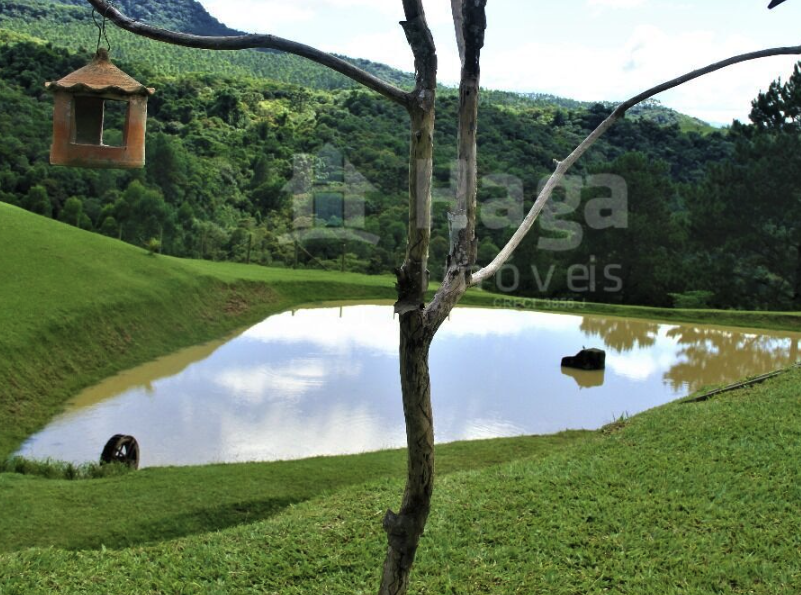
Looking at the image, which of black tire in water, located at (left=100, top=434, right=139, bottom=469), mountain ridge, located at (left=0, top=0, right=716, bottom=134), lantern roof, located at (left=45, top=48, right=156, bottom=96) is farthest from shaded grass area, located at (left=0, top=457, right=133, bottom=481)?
mountain ridge, located at (left=0, top=0, right=716, bottom=134)

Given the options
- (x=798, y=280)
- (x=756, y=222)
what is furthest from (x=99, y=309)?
(x=798, y=280)

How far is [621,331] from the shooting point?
898 inches

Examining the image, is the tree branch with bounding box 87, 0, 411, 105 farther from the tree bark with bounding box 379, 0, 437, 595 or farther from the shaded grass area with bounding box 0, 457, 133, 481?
the shaded grass area with bounding box 0, 457, 133, 481

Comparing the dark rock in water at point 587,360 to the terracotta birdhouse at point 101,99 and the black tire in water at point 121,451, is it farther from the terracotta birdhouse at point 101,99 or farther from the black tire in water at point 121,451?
the terracotta birdhouse at point 101,99

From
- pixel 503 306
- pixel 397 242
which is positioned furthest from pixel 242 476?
pixel 397 242

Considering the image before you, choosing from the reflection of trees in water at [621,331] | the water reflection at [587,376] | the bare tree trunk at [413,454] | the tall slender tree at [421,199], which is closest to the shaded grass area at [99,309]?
the reflection of trees in water at [621,331]

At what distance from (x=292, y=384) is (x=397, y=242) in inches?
853

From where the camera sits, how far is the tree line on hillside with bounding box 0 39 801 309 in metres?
29.4

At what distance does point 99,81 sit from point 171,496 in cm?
491

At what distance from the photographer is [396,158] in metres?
43.9

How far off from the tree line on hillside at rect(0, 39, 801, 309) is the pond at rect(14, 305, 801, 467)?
7854mm

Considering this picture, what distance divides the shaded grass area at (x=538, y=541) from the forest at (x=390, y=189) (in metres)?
11.1

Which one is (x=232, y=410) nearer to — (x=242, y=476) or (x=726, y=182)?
(x=242, y=476)

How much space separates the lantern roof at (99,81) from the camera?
4.05 metres
